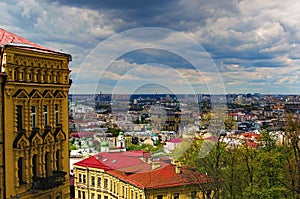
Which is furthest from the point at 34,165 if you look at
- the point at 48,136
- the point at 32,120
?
the point at 32,120

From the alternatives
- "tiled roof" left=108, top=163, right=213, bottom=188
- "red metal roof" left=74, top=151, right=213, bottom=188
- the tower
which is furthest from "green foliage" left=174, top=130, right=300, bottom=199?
the tower

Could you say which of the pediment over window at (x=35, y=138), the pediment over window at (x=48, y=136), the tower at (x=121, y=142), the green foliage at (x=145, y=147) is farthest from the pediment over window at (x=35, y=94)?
the tower at (x=121, y=142)

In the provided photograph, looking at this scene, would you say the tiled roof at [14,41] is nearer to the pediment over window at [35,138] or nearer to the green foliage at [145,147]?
the pediment over window at [35,138]

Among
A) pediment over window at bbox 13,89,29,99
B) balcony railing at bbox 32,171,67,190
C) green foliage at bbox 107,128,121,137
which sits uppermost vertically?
pediment over window at bbox 13,89,29,99

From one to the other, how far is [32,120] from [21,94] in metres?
1.05

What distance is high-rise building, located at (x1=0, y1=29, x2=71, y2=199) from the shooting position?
10137 millimetres

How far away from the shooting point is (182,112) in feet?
62.6

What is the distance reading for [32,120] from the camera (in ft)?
37.3

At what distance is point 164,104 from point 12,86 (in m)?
9.41

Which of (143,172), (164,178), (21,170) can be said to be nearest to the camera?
(21,170)

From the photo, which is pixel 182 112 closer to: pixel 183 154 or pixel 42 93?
pixel 183 154

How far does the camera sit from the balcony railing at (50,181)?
1123cm

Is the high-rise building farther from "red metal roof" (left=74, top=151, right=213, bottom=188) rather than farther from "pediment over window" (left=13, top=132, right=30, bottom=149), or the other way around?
"red metal roof" (left=74, top=151, right=213, bottom=188)

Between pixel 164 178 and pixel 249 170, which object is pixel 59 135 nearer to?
pixel 164 178
